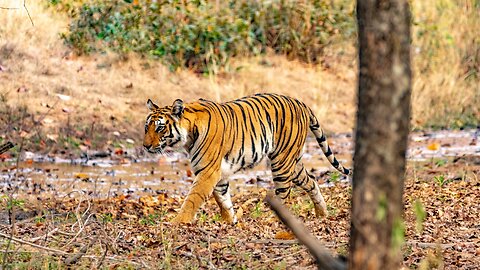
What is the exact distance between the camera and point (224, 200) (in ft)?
25.1

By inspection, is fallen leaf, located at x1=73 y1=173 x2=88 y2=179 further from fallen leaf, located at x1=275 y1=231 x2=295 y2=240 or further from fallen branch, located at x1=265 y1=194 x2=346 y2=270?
fallen branch, located at x1=265 y1=194 x2=346 y2=270

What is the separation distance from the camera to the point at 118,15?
48.6ft

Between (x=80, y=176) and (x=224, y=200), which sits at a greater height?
(x=224, y=200)

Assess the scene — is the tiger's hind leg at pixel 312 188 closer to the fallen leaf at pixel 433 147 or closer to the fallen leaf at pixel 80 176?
the fallen leaf at pixel 80 176

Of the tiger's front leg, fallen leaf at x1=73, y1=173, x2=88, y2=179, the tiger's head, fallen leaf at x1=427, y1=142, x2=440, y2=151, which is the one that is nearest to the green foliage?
fallen leaf at x1=427, y1=142, x2=440, y2=151

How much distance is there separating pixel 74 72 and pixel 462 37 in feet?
23.0

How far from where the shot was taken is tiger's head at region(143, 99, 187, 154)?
24.2 feet

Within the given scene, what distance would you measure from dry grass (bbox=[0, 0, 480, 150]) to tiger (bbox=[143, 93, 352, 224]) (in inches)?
196

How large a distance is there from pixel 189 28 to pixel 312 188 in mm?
7609

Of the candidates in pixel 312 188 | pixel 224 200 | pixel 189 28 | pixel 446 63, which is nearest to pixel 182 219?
pixel 224 200

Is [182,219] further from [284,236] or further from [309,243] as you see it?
[309,243]

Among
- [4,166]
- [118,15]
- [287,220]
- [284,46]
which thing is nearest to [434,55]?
[284,46]

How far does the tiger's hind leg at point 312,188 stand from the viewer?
7.86 metres

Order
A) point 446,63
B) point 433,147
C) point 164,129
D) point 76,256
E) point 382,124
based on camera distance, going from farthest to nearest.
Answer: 1. point 446,63
2. point 433,147
3. point 164,129
4. point 76,256
5. point 382,124
